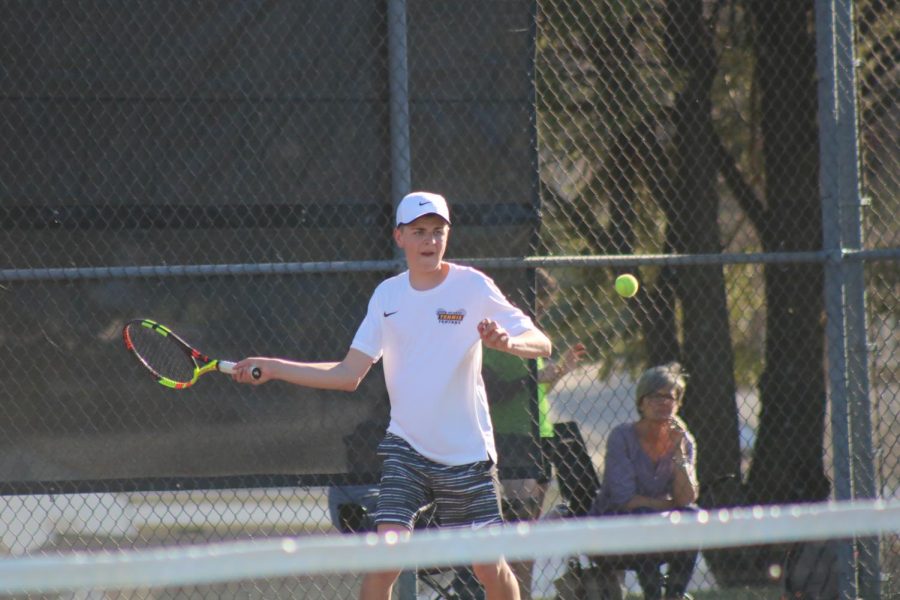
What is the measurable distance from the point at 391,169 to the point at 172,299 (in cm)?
102

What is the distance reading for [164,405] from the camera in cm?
481

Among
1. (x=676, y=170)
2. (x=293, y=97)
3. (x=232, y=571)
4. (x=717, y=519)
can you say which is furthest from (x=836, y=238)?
(x=232, y=571)

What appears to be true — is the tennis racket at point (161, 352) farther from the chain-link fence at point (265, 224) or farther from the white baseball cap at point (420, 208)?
the white baseball cap at point (420, 208)

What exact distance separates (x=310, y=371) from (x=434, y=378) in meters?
0.41

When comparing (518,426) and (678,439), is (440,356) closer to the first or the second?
(518,426)

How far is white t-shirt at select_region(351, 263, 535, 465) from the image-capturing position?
3975 mm

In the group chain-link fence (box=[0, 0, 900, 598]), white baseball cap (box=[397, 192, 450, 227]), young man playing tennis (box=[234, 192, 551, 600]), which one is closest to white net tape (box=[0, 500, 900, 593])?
young man playing tennis (box=[234, 192, 551, 600])

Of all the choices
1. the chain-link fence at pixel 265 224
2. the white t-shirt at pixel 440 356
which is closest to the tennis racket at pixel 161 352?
the chain-link fence at pixel 265 224

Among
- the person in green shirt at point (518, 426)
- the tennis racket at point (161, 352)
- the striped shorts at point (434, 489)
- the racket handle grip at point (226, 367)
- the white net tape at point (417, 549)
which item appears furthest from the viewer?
the person in green shirt at point (518, 426)

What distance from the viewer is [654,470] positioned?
5273 millimetres

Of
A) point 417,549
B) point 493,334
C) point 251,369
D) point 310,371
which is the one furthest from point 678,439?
point 417,549

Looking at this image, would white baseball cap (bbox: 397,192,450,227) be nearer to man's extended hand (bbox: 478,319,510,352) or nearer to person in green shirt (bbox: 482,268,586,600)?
man's extended hand (bbox: 478,319,510,352)

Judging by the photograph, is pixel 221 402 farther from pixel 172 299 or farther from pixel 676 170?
pixel 676 170

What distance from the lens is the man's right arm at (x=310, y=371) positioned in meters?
3.76
